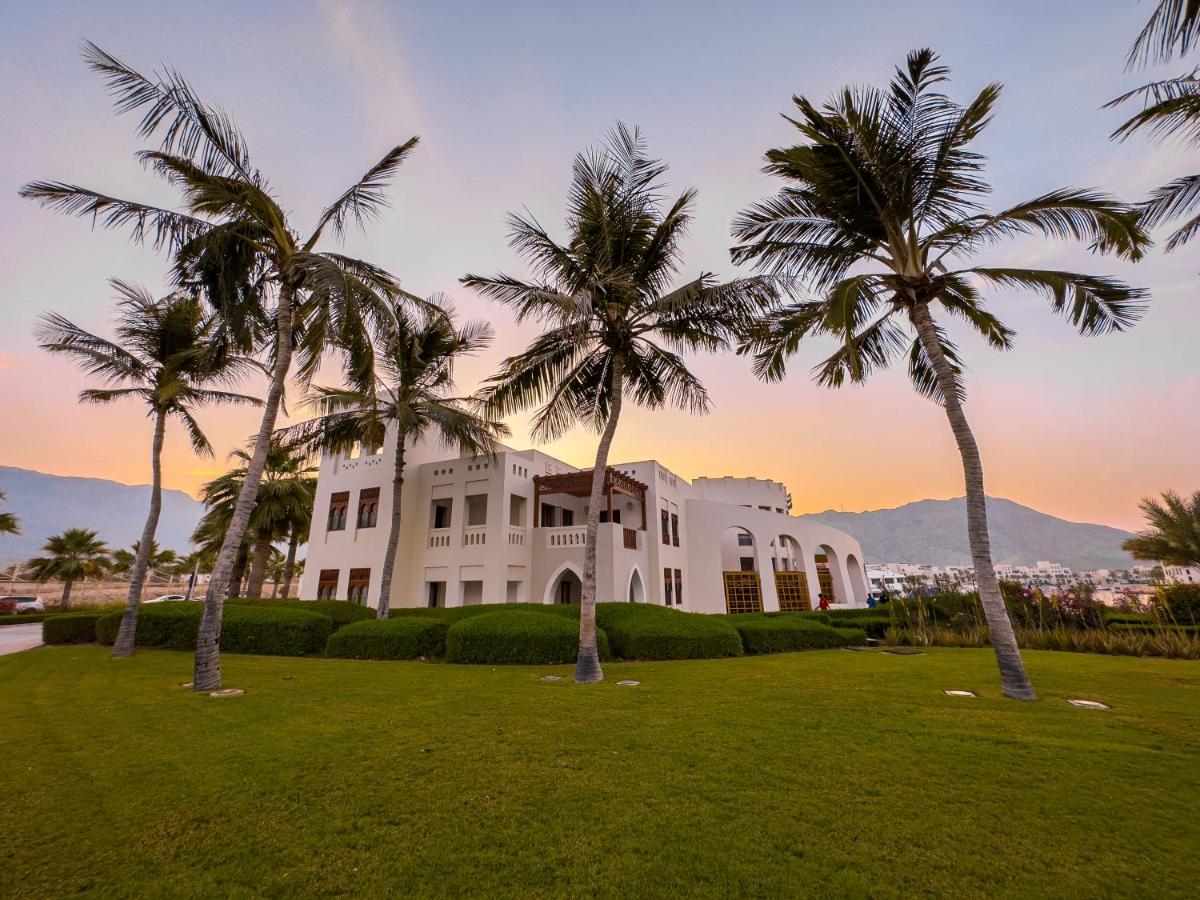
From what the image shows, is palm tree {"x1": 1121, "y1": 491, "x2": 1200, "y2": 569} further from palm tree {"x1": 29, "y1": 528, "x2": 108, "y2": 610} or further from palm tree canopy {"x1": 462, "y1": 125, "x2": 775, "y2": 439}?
palm tree {"x1": 29, "y1": 528, "x2": 108, "y2": 610}

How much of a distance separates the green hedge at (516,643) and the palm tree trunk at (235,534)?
15.3 ft

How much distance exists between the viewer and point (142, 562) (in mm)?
12469

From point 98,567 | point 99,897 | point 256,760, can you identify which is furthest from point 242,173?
point 98,567

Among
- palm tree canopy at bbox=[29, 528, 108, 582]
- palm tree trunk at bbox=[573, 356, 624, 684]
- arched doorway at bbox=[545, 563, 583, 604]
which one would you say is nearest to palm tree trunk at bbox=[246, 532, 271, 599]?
arched doorway at bbox=[545, 563, 583, 604]

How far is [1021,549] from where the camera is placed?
172 m

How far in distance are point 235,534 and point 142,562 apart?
6.29 m

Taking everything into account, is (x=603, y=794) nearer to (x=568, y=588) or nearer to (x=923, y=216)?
(x=923, y=216)

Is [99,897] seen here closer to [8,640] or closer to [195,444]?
[195,444]

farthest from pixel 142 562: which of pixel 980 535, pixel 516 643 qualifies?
pixel 980 535

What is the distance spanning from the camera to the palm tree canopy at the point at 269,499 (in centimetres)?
2569

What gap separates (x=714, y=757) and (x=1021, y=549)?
732 ft

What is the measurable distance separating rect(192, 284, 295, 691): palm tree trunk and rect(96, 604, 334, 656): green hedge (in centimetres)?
421

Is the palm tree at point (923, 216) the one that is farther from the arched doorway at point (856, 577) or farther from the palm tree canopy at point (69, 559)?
the palm tree canopy at point (69, 559)

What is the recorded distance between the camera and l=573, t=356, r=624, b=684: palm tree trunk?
915cm
